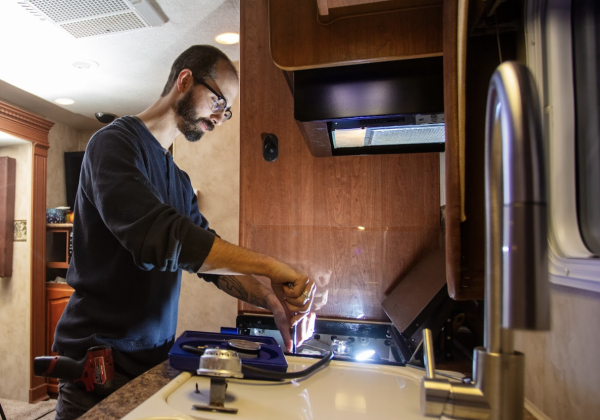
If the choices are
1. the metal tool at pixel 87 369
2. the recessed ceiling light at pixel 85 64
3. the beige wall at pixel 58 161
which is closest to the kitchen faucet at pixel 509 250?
the metal tool at pixel 87 369

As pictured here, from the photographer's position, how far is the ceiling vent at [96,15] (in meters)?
1.86

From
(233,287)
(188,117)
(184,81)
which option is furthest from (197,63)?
(233,287)

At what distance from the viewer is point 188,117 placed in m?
1.58

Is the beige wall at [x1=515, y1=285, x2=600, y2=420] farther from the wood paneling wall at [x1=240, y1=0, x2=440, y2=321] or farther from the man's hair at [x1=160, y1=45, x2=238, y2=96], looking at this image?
the man's hair at [x1=160, y1=45, x2=238, y2=96]

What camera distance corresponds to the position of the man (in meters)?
0.83

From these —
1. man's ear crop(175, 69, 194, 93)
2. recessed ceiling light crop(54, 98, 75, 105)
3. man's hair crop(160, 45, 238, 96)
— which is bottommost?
man's ear crop(175, 69, 194, 93)

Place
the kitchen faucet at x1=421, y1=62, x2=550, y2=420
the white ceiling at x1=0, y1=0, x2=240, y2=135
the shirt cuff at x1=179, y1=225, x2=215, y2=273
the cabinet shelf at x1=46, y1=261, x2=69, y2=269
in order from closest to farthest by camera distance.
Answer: the kitchen faucet at x1=421, y1=62, x2=550, y2=420 < the shirt cuff at x1=179, y1=225, x2=215, y2=273 < the white ceiling at x1=0, y1=0, x2=240, y2=135 < the cabinet shelf at x1=46, y1=261, x2=69, y2=269

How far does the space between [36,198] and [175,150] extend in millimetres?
1784

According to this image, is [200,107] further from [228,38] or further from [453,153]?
[453,153]

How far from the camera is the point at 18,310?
3.34m

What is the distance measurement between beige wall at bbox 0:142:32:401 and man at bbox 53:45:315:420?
2.60 metres

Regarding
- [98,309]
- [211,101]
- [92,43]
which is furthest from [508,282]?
[92,43]

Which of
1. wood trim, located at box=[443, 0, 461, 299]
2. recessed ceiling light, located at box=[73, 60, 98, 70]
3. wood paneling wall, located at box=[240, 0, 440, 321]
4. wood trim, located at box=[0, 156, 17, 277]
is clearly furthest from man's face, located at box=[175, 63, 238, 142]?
wood trim, located at box=[0, 156, 17, 277]

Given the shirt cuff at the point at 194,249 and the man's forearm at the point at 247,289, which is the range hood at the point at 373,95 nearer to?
the shirt cuff at the point at 194,249
